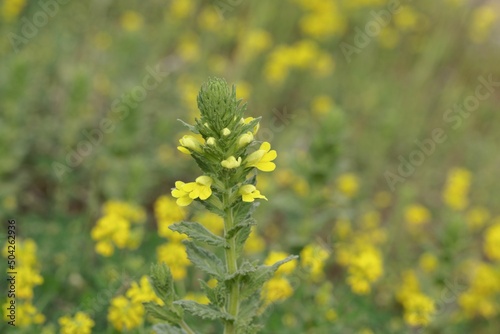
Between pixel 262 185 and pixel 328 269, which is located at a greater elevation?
pixel 262 185

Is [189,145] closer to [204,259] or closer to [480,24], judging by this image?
[204,259]

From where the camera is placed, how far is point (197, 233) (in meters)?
1.79

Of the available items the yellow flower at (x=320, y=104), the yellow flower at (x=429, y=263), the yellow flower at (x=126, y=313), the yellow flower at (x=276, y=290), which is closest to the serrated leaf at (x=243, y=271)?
the yellow flower at (x=126, y=313)

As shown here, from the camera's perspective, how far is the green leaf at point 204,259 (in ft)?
6.03

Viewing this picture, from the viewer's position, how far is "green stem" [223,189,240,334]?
5.96 feet

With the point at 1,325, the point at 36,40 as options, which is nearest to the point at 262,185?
the point at 1,325

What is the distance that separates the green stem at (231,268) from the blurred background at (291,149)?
2.07 ft

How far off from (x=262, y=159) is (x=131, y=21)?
423cm

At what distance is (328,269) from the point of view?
13.3 ft

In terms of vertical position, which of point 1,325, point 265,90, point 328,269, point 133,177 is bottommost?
point 1,325

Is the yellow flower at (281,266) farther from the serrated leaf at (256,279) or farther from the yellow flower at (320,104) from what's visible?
the yellow flower at (320,104)

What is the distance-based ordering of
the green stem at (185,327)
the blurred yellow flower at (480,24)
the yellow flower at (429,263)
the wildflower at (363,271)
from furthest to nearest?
the blurred yellow flower at (480,24)
the yellow flower at (429,263)
the wildflower at (363,271)
the green stem at (185,327)

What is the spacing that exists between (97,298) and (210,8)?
15.7 feet

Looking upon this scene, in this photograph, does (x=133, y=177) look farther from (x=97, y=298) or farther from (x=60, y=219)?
(x=97, y=298)
